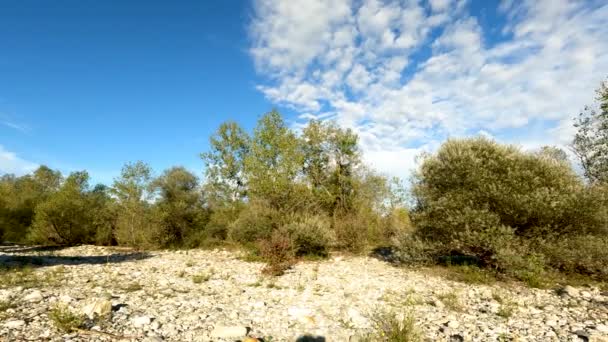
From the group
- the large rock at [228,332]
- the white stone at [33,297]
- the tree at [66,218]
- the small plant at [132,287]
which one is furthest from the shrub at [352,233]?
the tree at [66,218]

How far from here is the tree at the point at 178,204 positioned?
1123 inches

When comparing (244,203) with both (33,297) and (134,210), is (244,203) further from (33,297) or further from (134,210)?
(33,297)

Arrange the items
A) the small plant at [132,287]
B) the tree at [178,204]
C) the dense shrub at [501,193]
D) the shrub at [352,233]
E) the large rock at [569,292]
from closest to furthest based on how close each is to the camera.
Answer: the large rock at [569,292] < the small plant at [132,287] < the dense shrub at [501,193] < the shrub at [352,233] < the tree at [178,204]

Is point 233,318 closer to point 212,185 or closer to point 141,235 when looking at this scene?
point 141,235

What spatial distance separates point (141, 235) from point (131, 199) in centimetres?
304

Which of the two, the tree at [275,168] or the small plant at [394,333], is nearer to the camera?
the small plant at [394,333]

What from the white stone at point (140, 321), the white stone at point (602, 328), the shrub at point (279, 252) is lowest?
the white stone at point (602, 328)

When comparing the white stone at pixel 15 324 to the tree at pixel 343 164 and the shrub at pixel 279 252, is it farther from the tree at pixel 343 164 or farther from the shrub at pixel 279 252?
the tree at pixel 343 164

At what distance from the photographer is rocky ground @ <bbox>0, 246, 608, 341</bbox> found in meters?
7.36

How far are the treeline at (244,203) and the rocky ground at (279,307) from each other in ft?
22.1

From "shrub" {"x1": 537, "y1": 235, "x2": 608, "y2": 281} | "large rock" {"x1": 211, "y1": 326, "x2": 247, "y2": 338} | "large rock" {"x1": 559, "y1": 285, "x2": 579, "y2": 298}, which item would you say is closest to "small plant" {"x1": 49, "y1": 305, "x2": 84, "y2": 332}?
"large rock" {"x1": 211, "y1": 326, "x2": 247, "y2": 338}

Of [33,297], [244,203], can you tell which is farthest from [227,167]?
[33,297]

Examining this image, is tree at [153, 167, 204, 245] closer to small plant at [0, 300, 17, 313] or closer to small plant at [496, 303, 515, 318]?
small plant at [0, 300, 17, 313]

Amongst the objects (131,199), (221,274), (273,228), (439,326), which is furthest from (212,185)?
(439,326)
